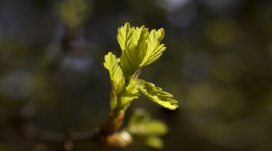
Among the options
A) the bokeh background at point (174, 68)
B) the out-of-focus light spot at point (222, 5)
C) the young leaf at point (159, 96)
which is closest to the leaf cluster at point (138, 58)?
the young leaf at point (159, 96)

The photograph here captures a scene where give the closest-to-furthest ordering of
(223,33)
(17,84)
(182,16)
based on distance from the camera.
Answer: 1. (17,84)
2. (223,33)
3. (182,16)

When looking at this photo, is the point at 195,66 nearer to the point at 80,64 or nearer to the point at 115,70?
the point at 80,64

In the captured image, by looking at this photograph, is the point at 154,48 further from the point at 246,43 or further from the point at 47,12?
the point at 47,12

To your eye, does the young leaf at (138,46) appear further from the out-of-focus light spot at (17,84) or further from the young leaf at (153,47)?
the out-of-focus light spot at (17,84)

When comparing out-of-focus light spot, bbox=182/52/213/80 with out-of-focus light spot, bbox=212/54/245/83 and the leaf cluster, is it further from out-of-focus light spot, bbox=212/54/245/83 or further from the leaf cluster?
the leaf cluster

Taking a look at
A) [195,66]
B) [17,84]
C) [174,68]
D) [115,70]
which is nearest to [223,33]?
[195,66]

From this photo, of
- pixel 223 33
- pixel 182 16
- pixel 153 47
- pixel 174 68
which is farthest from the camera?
pixel 182 16
